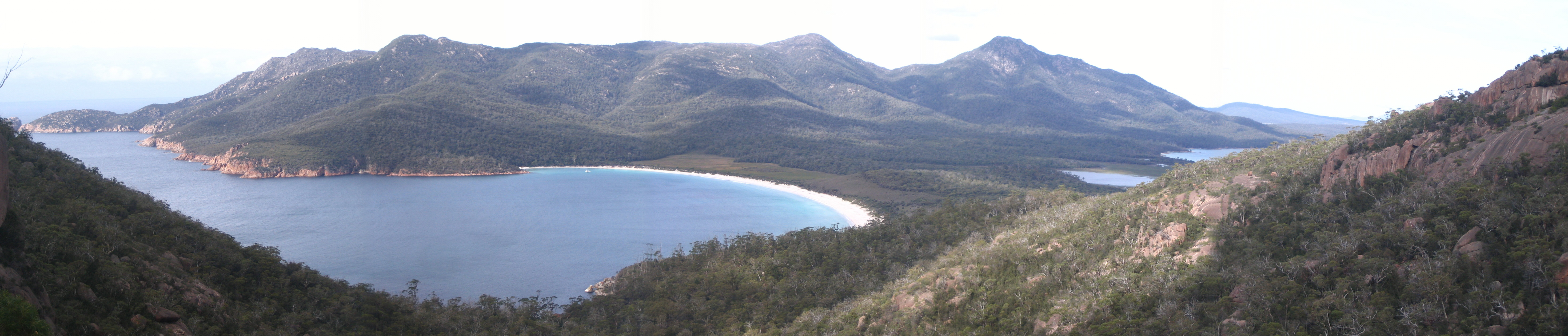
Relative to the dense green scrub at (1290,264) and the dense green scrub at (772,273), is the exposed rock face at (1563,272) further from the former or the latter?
the dense green scrub at (772,273)

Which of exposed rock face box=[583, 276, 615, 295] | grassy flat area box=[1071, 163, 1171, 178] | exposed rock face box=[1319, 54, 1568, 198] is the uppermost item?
exposed rock face box=[1319, 54, 1568, 198]

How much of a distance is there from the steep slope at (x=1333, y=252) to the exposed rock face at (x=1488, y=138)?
2.3 inches

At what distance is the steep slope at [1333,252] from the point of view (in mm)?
16875

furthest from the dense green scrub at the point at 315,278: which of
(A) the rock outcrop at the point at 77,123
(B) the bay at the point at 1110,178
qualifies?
(A) the rock outcrop at the point at 77,123

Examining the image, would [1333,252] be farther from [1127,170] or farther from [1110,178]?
[1127,170]

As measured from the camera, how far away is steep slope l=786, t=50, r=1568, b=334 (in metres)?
16.9

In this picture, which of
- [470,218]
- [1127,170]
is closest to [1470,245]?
[470,218]

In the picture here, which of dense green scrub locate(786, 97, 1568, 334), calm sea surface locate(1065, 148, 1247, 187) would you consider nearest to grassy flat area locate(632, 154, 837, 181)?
calm sea surface locate(1065, 148, 1247, 187)

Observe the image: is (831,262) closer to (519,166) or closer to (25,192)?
(25,192)

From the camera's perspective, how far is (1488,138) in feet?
68.7

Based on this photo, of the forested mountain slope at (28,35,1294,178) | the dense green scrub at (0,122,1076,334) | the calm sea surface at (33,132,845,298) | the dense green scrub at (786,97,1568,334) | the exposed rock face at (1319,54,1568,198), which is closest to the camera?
the dense green scrub at (786,97,1568,334)

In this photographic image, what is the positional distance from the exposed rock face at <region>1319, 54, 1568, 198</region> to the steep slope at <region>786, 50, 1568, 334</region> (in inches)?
2.3

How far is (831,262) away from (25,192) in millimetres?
37992

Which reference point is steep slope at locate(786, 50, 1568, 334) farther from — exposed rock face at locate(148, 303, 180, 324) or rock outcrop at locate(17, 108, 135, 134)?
rock outcrop at locate(17, 108, 135, 134)
